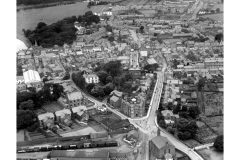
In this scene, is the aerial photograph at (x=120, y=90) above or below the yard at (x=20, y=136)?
above

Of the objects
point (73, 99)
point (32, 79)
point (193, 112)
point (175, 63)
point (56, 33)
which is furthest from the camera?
point (56, 33)

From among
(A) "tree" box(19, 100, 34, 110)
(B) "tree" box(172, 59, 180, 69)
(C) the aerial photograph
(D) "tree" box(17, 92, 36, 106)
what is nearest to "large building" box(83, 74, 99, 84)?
(C) the aerial photograph

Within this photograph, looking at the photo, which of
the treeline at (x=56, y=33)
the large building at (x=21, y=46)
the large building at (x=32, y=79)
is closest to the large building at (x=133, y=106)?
the large building at (x=32, y=79)

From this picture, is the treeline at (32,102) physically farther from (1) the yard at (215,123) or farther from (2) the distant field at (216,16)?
(2) the distant field at (216,16)

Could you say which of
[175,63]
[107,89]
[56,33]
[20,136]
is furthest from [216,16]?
A: [20,136]

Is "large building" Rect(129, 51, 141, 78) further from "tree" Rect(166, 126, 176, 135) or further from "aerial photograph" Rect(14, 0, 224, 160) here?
"tree" Rect(166, 126, 176, 135)

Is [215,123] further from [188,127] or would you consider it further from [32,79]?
[32,79]
